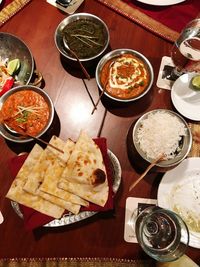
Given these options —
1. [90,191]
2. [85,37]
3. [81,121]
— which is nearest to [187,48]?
[85,37]

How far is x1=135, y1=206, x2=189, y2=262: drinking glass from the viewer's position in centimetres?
195

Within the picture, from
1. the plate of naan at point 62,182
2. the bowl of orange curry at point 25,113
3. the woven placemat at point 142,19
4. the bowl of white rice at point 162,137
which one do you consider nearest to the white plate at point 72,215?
the plate of naan at point 62,182

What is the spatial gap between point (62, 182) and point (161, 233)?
71 cm

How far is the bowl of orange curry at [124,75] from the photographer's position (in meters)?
2.33

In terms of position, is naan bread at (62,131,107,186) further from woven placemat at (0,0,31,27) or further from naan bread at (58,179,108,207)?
woven placemat at (0,0,31,27)

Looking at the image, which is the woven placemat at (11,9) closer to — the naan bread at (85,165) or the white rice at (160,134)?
the naan bread at (85,165)

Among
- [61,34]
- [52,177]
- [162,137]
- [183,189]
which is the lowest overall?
[183,189]

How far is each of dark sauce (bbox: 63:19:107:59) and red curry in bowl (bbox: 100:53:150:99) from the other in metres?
0.17

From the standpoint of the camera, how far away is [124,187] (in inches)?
86.5

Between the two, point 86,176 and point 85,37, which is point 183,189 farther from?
point 85,37

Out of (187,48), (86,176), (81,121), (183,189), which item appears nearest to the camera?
(86,176)

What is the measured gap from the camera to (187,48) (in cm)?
227

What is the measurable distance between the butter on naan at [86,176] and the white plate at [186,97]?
71 cm

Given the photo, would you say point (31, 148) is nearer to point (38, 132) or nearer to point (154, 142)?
point (38, 132)
